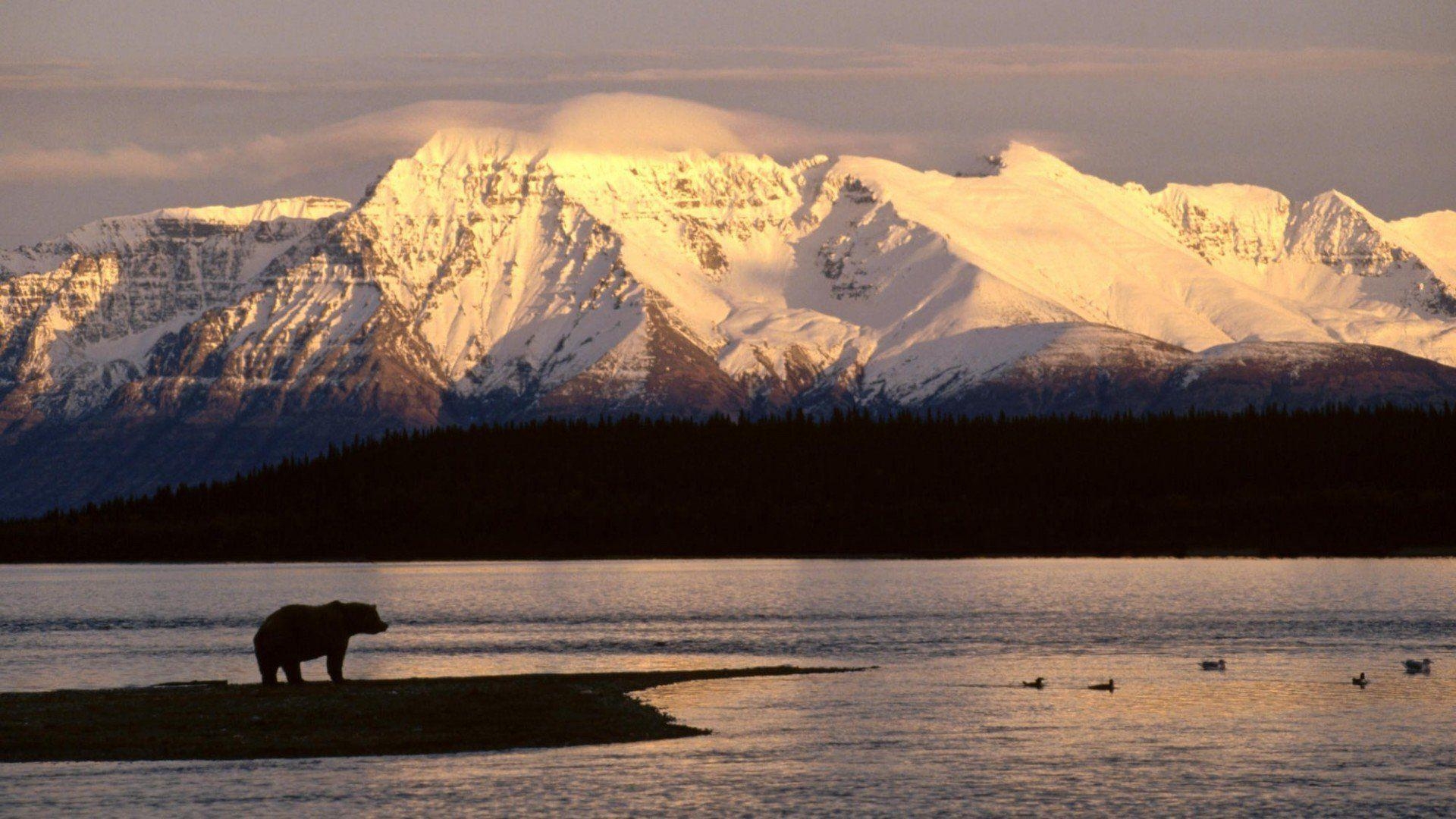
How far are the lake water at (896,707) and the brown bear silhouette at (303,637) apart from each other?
11.7 m

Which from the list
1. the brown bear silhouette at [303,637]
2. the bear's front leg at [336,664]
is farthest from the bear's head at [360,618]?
the bear's front leg at [336,664]

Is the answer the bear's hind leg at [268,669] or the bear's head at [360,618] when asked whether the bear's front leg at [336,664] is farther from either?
the bear's hind leg at [268,669]

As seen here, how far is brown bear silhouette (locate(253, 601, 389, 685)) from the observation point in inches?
2859

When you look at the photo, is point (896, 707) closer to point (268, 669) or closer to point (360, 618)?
point (360, 618)

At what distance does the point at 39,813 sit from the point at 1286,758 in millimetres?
32917

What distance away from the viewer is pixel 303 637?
73.2m

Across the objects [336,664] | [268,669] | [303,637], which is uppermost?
[303,637]

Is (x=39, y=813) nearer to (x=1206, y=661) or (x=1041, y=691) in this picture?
(x=1041, y=691)

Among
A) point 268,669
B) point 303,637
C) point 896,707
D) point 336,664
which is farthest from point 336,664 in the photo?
point 896,707

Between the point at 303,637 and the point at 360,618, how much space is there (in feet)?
8.14

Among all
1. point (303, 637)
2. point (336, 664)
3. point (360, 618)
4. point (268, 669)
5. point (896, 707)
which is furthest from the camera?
point (360, 618)

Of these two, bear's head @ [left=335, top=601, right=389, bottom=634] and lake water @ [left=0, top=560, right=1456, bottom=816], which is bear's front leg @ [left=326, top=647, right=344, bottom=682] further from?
lake water @ [left=0, top=560, right=1456, bottom=816]

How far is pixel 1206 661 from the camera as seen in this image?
88.8 m

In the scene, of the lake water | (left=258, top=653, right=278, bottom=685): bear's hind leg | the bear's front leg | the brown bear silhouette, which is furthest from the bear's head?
the lake water
